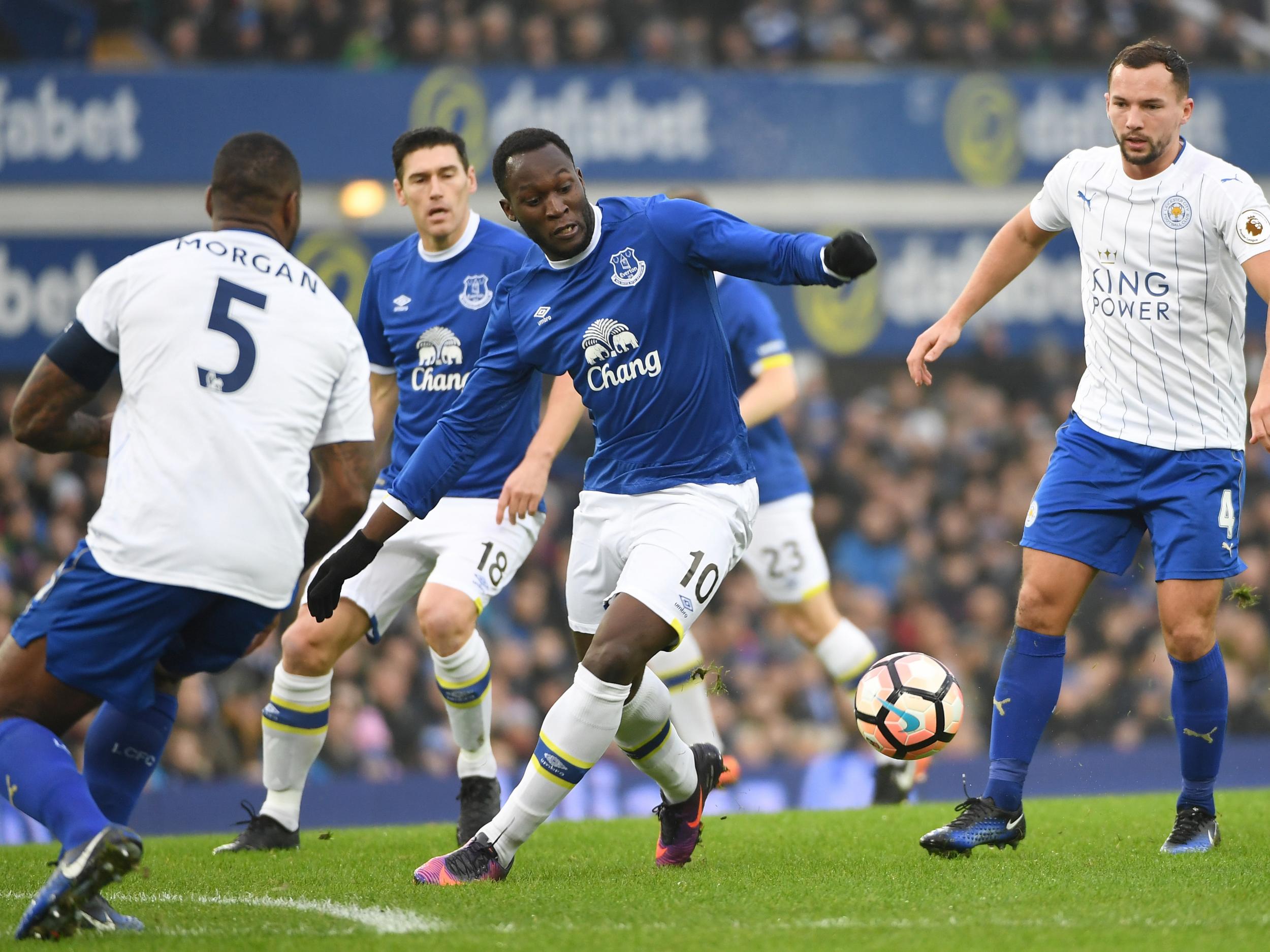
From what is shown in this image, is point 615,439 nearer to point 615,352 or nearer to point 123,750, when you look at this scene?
point 615,352

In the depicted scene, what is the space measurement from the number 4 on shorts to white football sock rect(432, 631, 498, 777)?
9.14ft

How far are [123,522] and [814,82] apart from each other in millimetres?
11816

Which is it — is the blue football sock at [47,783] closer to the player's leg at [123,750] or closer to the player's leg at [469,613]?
the player's leg at [123,750]

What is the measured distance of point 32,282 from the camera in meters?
13.2

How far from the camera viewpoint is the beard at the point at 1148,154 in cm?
507

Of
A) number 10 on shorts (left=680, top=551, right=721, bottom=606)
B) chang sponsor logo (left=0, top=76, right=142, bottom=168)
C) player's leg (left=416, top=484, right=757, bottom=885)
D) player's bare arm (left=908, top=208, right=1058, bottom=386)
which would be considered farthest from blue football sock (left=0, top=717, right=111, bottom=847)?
chang sponsor logo (left=0, top=76, right=142, bottom=168)

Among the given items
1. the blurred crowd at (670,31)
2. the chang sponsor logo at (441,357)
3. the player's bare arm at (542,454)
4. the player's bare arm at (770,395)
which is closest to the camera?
the player's bare arm at (542,454)

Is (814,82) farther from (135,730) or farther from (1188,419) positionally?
(135,730)

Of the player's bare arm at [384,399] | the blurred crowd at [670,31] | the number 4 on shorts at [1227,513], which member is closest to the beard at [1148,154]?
the number 4 on shorts at [1227,513]

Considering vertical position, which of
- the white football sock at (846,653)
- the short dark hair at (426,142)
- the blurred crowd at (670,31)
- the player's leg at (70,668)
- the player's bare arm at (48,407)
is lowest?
the white football sock at (846,653)

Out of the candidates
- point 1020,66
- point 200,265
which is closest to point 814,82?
point 1020,66

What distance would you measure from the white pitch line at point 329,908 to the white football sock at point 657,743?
998mm

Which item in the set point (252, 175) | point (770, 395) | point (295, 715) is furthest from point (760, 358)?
point (252, 175)

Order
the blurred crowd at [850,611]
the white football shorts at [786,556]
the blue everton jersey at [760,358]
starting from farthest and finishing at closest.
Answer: the blurred crowd at [850,611] < the white football shorts at [786,556] < the blue everton jersey at [760,358]
